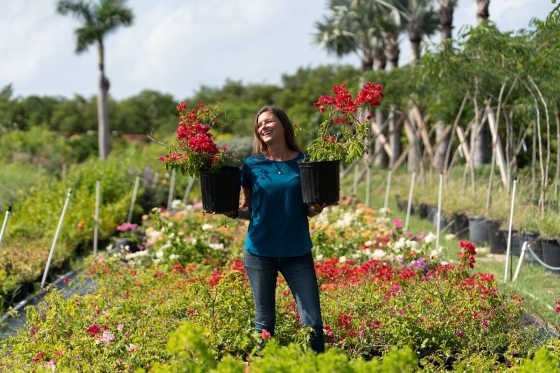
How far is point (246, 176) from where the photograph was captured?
390 cm

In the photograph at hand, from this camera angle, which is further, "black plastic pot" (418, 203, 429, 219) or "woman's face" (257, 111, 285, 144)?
"black plastic pot" (418, 203, 429, 219)

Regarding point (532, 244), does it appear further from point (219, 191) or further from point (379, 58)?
point (379, 58)

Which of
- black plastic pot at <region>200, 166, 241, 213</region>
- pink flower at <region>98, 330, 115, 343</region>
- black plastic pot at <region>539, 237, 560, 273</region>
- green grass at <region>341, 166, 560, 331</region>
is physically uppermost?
black plastic pot at <region>200, 166, 241, 213</region>

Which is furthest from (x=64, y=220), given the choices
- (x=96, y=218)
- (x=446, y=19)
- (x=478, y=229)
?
(x=446, y=19)

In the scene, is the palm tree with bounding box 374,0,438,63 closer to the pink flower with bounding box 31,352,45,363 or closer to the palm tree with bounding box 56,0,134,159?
the palm tree with bounding box 56,0,134,159

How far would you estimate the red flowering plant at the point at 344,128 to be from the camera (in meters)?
3.90

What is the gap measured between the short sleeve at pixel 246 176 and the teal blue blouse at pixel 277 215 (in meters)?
0.08

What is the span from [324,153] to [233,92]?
54949mm

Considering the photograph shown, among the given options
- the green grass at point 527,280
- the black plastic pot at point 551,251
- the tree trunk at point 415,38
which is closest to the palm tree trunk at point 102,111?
the tree trunk at point 415,38

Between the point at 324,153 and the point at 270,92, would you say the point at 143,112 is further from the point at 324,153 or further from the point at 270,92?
the point at 324,153

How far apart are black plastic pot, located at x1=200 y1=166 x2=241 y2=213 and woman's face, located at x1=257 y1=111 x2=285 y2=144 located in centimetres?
29

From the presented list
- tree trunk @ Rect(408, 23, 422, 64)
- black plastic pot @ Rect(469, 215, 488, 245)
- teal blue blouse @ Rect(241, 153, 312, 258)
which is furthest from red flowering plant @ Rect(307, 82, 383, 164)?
tree trunk @ Rect(408, 23, 422, 64)

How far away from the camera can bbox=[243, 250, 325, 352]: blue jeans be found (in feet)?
12.3

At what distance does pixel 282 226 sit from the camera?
3.72m
